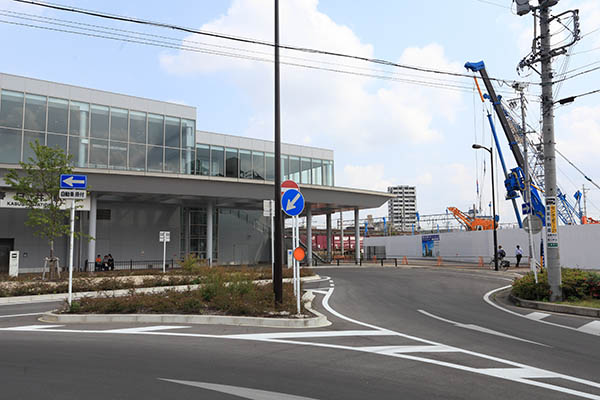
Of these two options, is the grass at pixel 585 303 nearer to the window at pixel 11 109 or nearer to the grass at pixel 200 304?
the grass at pixel 200 304

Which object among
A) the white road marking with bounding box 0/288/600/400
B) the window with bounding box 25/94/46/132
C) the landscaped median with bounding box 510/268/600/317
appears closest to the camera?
the white road marking with bounding box 0/288/600/400

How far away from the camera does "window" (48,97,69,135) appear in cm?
2836

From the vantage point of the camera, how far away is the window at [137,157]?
1207 inches

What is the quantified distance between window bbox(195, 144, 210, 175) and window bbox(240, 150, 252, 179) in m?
3.34

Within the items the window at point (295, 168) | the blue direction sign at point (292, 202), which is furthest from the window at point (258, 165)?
the blue direction sign at point (292, 202)

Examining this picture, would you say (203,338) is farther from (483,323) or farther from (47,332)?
(483,323)

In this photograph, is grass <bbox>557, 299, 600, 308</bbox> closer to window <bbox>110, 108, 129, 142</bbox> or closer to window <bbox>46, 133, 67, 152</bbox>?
window <bbox>110, 108, 129, 142</bbox>

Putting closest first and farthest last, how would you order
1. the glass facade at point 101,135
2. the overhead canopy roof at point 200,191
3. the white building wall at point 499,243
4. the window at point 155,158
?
the glass facade at point 101,135 → the overhead canopy roof at point 200,191 → the white building wall at point 499,243 → the window at point 155,158

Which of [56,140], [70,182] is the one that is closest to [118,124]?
[56,140]

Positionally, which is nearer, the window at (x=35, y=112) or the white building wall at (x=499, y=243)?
the window at (x=35, y=112)

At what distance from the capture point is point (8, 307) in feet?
49.0

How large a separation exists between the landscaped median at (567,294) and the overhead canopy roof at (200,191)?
2198 centimetres

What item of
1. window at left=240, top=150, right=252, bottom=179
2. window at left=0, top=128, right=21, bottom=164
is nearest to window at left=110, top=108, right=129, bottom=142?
window at left=0, top=128, right=21, bottom=164

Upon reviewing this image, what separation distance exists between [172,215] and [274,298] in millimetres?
25888
